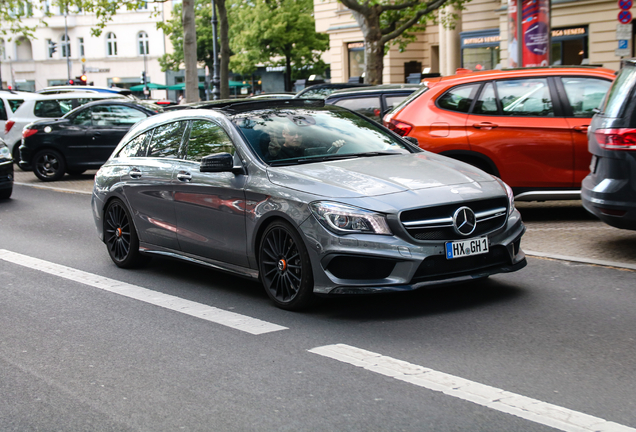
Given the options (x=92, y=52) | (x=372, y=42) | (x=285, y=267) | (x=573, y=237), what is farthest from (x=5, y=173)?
(x=92, y=52)

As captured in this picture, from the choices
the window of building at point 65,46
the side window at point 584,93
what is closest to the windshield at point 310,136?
the side window at point 584,93

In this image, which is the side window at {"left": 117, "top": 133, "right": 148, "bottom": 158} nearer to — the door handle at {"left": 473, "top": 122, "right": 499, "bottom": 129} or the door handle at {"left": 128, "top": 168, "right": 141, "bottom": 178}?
the door handle at {"left": 128, "top": 168, "right": 141, "bottom": 178}

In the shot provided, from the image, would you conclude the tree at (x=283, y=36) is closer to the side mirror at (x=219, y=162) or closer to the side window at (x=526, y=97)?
the side window at (x=526, y=97)

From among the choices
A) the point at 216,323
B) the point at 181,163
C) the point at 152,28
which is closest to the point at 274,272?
the point at 216,323

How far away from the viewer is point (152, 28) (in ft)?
277

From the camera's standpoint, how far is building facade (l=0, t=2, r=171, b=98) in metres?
84.7

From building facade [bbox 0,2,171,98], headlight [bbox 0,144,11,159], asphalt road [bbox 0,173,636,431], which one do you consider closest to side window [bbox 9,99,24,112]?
Answer: headlight [bbox 0,144,11,159]

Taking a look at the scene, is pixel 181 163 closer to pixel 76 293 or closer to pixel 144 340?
pixel 76 293

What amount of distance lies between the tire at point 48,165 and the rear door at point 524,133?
1140cm

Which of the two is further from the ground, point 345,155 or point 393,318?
point 345,155

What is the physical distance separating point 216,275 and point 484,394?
408 centimetres

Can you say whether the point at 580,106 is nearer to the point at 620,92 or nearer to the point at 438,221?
the point at 620,92

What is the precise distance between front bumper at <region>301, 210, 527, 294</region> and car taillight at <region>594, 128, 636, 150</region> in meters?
2.33

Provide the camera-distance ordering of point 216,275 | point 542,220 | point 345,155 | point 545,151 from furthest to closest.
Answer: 1. point 542,220
2. point 545,151
3. point 216,275
4. point 345,155
